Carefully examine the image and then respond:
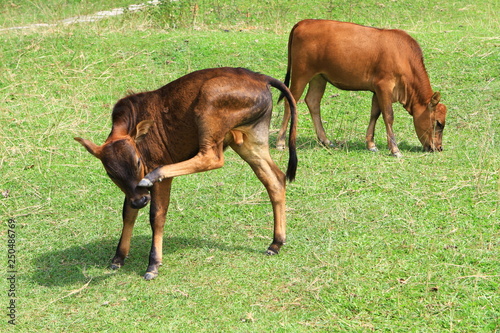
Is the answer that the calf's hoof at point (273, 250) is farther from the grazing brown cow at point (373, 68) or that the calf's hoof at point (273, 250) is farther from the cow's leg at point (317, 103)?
the cow's leg at point (317, 103)

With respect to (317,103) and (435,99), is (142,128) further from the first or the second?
(435,99)

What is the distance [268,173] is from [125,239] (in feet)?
4.58

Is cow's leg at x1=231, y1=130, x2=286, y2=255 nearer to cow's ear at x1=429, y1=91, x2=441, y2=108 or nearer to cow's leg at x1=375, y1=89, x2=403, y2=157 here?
cow's leg at x1=375, y1=89, x2=403, y2=157

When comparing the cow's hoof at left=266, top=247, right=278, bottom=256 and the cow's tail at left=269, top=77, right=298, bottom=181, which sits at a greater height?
the cow's tail at left=269, top=77, right=298, bottom=181

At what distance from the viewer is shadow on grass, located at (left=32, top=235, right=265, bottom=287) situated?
5.84 m

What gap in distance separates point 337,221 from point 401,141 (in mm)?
3053

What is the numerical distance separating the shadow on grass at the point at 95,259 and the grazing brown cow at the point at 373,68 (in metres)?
3.15

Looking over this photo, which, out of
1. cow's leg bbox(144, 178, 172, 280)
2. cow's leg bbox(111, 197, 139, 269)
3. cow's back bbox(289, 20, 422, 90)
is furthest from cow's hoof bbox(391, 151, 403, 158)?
cow's leg bbox(111, 197, 139, 269)

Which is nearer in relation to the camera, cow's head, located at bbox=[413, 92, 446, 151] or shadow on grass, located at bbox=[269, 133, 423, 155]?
cow's head, located at bbox=[413, 92, 446, 151]

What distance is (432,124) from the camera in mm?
8750

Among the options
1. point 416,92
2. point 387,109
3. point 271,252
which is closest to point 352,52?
point 387,109

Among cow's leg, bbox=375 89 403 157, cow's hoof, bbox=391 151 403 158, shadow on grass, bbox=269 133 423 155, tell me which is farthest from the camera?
shadow on grass, bbox=269 133 423 155

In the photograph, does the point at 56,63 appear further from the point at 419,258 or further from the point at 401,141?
the point at 419,258

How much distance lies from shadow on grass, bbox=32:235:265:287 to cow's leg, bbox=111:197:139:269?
0.07 metres
